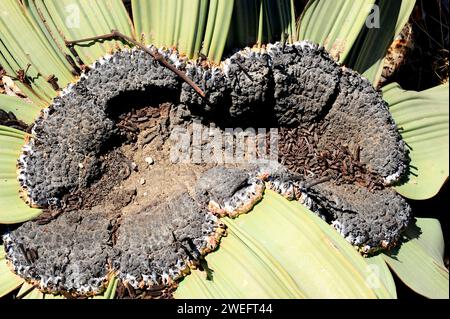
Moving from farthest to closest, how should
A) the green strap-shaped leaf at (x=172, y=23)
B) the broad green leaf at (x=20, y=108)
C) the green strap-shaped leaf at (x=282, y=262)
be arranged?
the broad green leaf at (x=20, y=108)
the green strap-shaped leaf at (x=172, y=23)
the green strap-shaped leaf at (x=282, y=262)

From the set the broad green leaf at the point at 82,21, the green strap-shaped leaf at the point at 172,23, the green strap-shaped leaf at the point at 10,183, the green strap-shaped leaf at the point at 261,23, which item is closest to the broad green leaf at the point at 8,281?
the green strap-shaped leaf at the point at 10,183

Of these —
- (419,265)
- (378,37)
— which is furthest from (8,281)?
(378,37)

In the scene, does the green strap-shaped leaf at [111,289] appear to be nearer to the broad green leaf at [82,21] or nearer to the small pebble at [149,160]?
the small pebble at [149,160]

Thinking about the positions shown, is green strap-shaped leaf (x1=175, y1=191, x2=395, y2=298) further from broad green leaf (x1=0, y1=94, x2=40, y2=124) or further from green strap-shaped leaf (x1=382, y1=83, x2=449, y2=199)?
broad green leaf (x1=0, y1=94, x2=40, y2=124)

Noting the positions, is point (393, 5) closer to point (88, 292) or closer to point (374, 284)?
point (374, 284)

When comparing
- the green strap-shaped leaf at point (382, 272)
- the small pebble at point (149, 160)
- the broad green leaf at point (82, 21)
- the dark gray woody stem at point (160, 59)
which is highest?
the broad green leaf at point (82, 21)

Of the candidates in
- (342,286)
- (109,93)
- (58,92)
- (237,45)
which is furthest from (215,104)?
(342,286)
